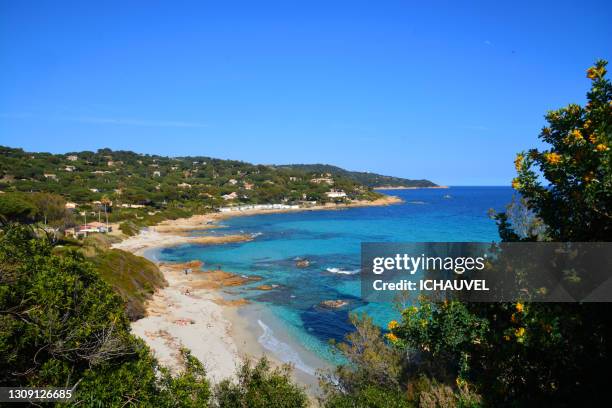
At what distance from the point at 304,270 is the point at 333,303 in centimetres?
1193

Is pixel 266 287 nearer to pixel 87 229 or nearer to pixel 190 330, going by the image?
pixel 190 330

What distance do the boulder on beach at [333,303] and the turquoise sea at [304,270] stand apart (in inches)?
15.8

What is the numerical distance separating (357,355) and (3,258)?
31.0 feet

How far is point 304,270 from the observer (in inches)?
1487

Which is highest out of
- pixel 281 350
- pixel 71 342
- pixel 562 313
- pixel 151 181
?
pixel 151 181

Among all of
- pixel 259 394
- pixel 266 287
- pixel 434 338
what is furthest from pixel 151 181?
pixel 434 338

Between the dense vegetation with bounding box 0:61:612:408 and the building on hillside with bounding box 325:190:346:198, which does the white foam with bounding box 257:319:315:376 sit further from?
the building on hillside with bounding box 325:190:346:198

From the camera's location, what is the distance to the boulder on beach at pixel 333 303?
83.6 feet

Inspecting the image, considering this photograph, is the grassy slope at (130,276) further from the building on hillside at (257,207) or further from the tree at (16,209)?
the building on hillside at (257,207)

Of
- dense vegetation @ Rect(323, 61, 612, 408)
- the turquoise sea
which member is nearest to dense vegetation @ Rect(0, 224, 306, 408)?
dense vegetation @ Rect(323, 61, 612, 408)

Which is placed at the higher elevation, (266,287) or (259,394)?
(259,394)

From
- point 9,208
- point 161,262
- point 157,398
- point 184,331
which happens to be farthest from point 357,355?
point 9,208

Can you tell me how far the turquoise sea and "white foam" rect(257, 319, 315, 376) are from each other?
0.04 metres

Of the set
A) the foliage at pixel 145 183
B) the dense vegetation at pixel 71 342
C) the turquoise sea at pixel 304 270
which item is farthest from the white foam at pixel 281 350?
the foliage at pixel 145 183
